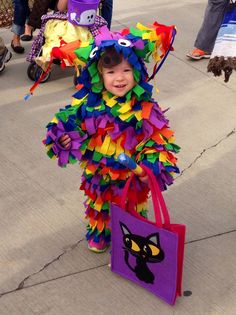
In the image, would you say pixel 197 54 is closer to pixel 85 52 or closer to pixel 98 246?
pixel 98 246

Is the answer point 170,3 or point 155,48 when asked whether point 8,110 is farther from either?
point 170,3

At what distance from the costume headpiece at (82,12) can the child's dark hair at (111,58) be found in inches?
78.1

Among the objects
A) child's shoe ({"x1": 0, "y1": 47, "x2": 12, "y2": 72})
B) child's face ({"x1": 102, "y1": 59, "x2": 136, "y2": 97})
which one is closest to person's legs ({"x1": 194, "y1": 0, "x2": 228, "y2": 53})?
child's shoe ({"x1": 0, "y1": 47, "x2": 12, "y2": 72})

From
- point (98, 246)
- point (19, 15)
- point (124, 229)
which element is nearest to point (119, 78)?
point (124, 229)

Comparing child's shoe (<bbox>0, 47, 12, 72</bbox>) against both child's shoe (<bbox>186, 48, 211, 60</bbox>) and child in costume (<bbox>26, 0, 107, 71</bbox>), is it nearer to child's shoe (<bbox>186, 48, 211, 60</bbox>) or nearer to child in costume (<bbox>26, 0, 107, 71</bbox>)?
child in costume (<bbox>26, 0, 107, 71</bbox>)

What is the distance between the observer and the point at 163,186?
2854 millimetres

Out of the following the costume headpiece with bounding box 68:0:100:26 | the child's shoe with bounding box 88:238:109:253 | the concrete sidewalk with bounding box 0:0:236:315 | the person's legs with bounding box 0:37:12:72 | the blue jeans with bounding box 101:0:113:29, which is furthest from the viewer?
the blue jeans with bounding box 101:0:113:29

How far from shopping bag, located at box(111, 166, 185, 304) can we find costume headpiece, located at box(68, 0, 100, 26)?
2.22 m

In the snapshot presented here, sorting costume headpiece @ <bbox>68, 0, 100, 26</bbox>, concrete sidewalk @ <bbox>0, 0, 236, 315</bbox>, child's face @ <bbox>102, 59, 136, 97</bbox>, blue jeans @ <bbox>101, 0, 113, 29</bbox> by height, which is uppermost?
child's face @ <bbox>102, 59, 136, 97</bbox>

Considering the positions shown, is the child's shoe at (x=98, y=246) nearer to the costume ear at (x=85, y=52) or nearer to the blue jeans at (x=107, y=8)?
the costume ear at (x=85, y=52)

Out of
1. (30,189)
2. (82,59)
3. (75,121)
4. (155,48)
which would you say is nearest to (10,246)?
(30,189)

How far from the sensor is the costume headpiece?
4551 mm

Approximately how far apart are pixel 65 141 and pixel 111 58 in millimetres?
449

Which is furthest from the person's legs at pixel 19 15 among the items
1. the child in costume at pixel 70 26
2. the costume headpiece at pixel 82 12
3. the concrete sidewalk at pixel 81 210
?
the costume headpiece at pixel 82 12
